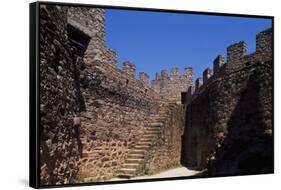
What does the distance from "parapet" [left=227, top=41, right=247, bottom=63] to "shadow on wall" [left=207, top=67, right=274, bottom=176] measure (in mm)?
501

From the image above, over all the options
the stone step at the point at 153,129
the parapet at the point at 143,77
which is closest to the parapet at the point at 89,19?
the parapet at the point at 143,77

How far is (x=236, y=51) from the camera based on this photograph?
31.1ft

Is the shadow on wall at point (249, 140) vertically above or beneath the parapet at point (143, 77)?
beneath

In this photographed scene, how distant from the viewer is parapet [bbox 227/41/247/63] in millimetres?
9445

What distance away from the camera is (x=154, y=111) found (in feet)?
30.6

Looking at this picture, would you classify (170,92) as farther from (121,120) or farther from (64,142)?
(64,142)

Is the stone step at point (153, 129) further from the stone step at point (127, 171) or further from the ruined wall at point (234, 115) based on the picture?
the stone step at point (127, 171)

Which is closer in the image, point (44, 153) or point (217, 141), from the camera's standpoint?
point (44, 153)

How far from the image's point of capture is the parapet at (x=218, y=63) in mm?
9266

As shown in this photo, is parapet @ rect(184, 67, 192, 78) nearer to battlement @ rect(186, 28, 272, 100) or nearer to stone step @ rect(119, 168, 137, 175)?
battlement @ rect(186, 28, 272, 100)

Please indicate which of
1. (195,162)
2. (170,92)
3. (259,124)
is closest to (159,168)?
(195,162)

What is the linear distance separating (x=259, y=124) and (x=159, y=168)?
1820 millimetres

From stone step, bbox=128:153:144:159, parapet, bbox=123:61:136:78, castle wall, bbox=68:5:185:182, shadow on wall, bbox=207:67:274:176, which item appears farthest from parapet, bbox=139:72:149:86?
shadow on wall, bbox=207:67:274:176

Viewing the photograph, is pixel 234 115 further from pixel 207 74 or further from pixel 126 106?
pixel 126 106
